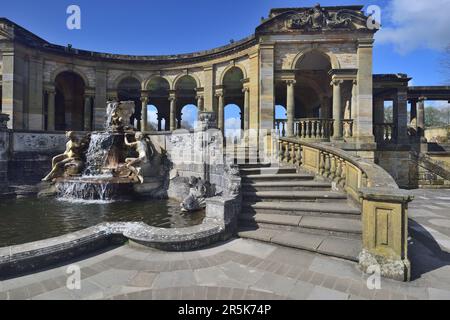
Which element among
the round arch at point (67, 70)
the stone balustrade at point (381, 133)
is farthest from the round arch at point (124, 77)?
the stone balustrade at point (381, 133)

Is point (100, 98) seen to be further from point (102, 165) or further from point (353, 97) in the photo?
point (353, 97)

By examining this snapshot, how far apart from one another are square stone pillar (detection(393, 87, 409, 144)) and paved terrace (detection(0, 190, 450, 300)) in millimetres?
14262

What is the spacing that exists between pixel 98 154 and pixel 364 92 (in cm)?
1437

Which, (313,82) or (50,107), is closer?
(50,107)

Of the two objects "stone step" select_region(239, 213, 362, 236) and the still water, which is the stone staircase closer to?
"stone step" select_region(239, 213, 362, 236)

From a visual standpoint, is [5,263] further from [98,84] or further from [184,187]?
[98,84]

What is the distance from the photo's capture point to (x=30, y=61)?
56.9ft

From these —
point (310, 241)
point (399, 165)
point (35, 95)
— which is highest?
point (35, 95)

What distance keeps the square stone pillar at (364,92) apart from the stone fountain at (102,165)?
11.4 m

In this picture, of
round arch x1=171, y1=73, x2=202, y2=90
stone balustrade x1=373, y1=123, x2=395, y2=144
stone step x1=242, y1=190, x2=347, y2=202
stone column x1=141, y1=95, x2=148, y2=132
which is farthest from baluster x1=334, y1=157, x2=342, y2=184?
stone column x1=141, y1=95, x2=148, y2=132

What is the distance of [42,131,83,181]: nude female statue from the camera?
422 inches

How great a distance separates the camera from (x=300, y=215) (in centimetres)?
548

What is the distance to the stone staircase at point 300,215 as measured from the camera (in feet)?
14.1

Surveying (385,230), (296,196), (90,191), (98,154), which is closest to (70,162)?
(98,154)
